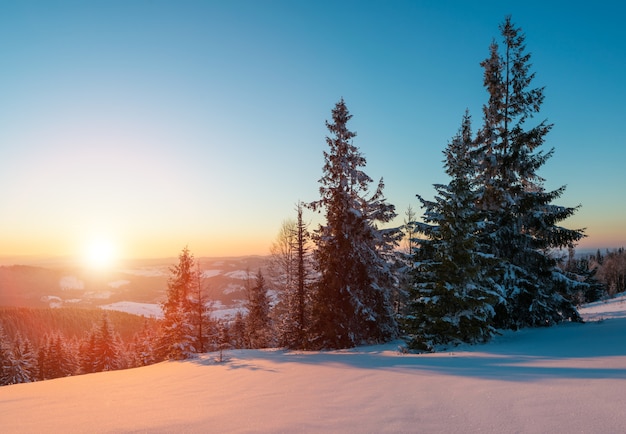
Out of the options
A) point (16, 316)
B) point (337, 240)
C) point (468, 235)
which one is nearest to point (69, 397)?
point (468, 235)

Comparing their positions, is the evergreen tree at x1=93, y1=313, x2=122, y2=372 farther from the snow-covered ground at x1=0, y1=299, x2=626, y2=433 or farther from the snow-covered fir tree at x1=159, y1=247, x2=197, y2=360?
the snow-covered ground at x1=0, y1=299, x2=626, y2=433

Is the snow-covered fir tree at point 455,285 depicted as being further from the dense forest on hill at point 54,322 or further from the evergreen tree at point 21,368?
the dense forest on hill at point 54,322

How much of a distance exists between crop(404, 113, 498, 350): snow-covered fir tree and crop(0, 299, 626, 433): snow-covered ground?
5.11 metres

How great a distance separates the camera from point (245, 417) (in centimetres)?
404

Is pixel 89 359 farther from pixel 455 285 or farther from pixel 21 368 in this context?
pixel 455 285

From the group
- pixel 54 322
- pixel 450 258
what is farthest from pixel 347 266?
pixel 54 322

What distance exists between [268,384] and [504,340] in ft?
34.0

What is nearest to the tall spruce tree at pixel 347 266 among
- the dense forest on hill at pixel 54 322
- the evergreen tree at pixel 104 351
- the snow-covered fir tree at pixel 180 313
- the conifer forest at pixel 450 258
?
the conifer forest at pixel 450 258

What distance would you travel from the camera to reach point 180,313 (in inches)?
1095

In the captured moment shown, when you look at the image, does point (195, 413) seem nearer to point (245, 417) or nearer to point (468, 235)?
point (245, 417)

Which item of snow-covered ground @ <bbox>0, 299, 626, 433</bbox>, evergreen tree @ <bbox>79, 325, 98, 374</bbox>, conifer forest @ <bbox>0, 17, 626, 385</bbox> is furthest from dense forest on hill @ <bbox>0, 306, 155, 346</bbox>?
snow-covered ground @ <bbox>0, 299, 626, 433</bbox>

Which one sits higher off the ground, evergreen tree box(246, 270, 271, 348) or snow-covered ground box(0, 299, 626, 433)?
snow-covered ground box(0, 299, 626, 433)

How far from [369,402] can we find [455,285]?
974 cm

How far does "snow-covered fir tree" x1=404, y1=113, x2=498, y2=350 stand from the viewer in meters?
12.5
